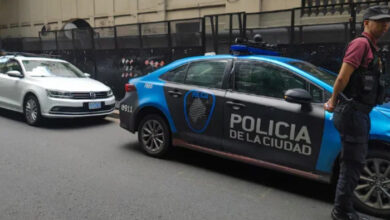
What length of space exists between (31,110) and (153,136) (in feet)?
12.1

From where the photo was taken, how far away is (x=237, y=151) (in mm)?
4301

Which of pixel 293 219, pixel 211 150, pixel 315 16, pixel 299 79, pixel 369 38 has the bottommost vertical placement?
pixel 293 219

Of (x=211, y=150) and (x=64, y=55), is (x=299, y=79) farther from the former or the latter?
(x=64, y=55)

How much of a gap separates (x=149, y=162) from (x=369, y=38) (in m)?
3.32

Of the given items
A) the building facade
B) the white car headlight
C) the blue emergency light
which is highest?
the building facade

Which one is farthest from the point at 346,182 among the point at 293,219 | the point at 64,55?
the point at 64,55

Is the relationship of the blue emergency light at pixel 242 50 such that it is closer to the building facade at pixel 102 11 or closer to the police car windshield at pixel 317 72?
the police car windshield at pixel 317 72

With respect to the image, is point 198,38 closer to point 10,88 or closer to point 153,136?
point 153,136

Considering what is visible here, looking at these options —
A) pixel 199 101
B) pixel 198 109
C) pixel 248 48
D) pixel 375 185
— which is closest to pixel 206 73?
pixel 199 101

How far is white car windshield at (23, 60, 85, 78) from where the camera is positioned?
26.3 ft

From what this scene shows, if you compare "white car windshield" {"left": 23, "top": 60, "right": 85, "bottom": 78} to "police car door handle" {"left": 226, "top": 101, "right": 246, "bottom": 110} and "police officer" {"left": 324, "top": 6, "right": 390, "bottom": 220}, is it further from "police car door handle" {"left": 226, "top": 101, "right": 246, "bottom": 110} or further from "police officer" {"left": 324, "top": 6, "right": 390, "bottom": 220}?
"police officer" {"left": 324, "top": 6, "right": 390, "bottom": 220}

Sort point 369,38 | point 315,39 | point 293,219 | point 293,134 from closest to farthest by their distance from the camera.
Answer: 1. point 369,38
2. point 293,219
3. point 293,134
4. point 315,39

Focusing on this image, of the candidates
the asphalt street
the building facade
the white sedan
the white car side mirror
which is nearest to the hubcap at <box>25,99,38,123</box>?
the white sedan

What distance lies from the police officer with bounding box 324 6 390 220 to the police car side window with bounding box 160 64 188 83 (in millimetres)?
2369
